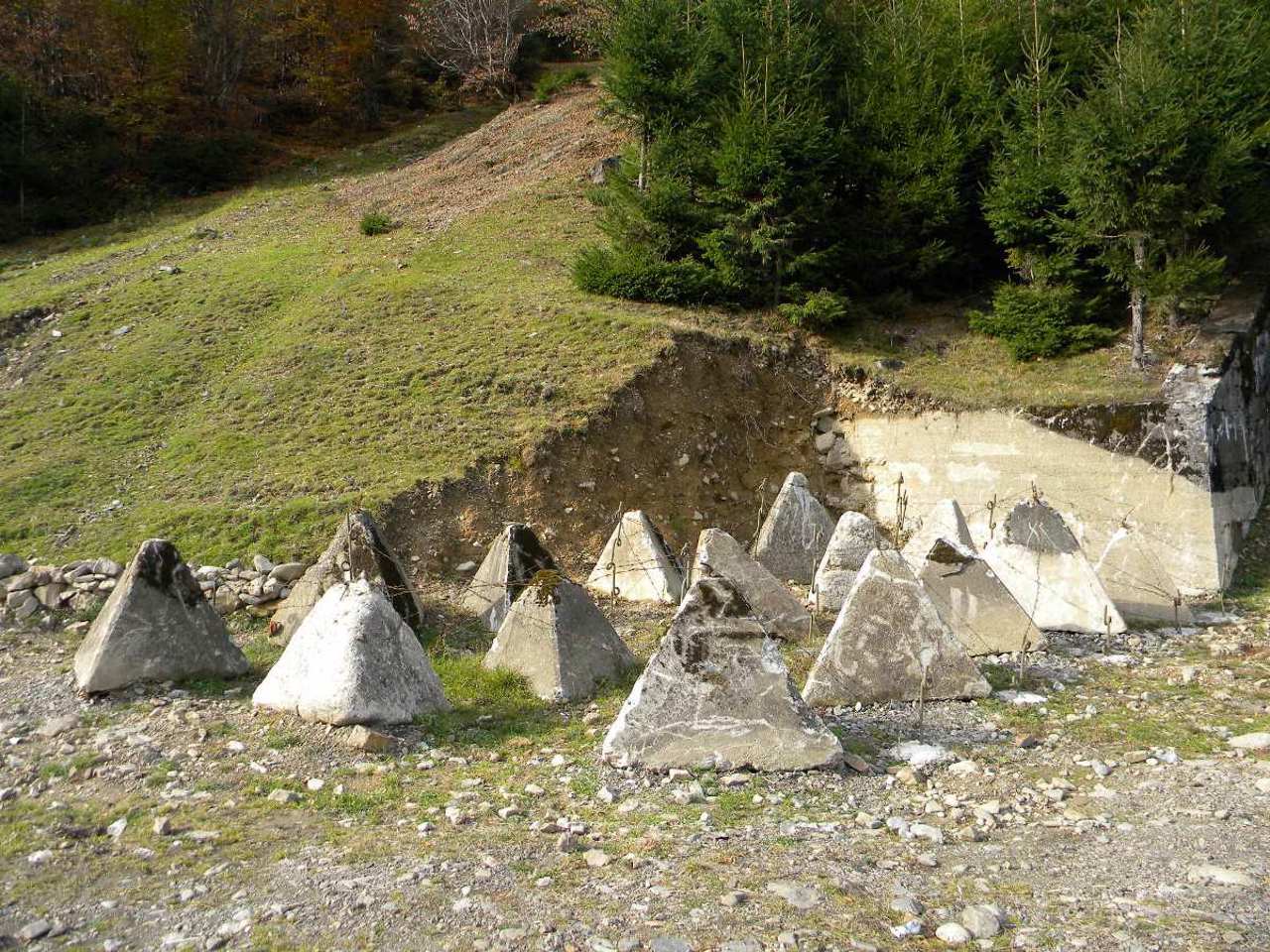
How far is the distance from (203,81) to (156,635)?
3176 cm

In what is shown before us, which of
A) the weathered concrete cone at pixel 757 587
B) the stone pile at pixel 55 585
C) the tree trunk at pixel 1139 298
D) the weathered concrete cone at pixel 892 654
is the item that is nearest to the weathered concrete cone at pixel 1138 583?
the weathered concrete cone at pixel 757 587

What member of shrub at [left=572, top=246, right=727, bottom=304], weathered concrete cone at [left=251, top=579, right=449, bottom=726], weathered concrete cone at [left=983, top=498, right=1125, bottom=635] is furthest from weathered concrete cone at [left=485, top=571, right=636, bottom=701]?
shrub at [left=572, top=246, right=727, bottom=304]

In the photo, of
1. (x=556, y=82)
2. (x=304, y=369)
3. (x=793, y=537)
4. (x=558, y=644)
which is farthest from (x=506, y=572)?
(x=556, y=82)

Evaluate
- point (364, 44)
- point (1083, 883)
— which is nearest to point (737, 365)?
point (1083, 883)

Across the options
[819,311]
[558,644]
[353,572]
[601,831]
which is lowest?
[601,831]

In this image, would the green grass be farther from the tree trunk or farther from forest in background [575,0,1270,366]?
the tree trunk

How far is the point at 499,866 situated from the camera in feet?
15.8

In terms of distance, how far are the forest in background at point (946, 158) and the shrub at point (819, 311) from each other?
1.7 inches

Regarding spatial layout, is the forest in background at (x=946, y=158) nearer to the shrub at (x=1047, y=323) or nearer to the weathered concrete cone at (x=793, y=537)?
the shrub at (x=1047, y=323)

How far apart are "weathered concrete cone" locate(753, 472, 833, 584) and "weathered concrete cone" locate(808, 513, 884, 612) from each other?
68 centimetres

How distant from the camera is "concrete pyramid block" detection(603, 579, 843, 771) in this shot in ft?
19.9

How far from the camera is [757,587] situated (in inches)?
367

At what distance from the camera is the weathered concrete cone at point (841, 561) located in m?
10.3

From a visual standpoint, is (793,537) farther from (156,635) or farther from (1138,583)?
(156,635)
